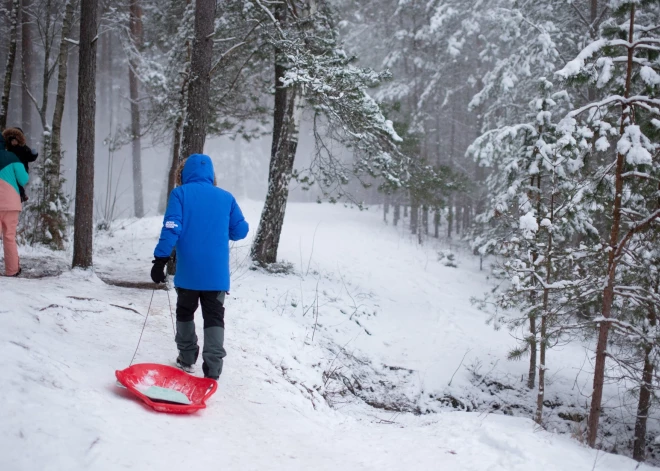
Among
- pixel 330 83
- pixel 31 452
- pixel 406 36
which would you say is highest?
pixel 406 36

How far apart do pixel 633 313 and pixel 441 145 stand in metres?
21.1

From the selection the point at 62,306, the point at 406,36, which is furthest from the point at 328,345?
the point at 406,36

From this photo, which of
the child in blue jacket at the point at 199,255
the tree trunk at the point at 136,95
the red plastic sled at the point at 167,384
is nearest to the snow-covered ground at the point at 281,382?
the red plastic sled at the point at 167,384

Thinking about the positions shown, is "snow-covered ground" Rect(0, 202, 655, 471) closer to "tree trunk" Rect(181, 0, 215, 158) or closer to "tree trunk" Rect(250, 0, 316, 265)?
"tree trunk" Rect(250, 0, 316, 265)

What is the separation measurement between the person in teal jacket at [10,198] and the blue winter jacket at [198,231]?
384 cm

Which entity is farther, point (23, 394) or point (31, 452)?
point (23, 394)

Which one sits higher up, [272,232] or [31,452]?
[272,232]

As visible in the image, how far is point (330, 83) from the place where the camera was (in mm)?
7832

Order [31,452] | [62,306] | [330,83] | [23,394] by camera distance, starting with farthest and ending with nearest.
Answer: [330,83], [62,306], [23,394], [31,452]

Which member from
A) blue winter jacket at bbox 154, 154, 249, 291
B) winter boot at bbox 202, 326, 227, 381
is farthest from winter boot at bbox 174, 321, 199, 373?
blue winter jacket at bbox 154, 154, 249, 291

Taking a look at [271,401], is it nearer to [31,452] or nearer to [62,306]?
[31,452]

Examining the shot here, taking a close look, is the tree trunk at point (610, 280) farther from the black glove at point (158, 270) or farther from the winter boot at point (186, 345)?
the black glove at point (158, 270)

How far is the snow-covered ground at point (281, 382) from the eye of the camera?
2809 millimetres

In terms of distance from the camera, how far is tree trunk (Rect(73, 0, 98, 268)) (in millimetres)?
7191
